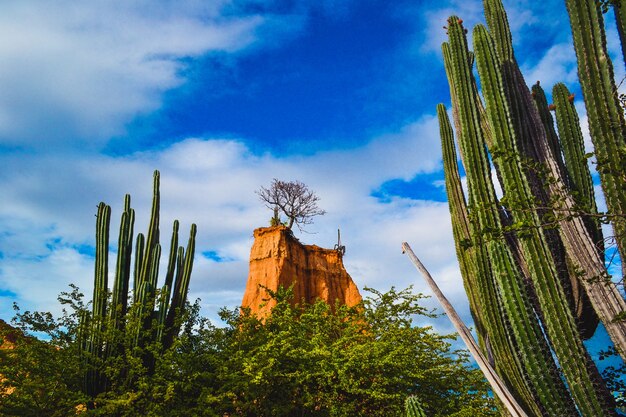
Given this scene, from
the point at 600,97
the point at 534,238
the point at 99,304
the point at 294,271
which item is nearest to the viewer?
the point at 600,97

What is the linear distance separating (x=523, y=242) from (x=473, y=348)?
1790mm

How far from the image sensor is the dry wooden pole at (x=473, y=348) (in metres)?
5.16

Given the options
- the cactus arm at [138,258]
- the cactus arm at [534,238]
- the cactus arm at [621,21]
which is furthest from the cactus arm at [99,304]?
A: the cactus arm at [621,21]

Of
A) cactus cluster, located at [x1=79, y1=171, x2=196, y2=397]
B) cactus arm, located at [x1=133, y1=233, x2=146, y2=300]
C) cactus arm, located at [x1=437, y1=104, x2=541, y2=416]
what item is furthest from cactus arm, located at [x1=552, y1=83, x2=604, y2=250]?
cactus arm, located at [x1=133, y1=233, x2=146, y2=300]

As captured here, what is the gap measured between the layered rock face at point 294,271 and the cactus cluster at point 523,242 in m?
13.7

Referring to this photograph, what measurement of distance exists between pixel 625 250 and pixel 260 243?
1851cm

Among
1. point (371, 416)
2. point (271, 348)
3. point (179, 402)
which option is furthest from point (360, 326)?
point (179, 402)

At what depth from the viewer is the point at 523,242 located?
20.6ft

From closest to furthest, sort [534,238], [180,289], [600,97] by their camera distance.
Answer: [600,97]
[534,238]
[180,289]

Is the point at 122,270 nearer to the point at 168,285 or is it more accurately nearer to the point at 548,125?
the point at 168,285

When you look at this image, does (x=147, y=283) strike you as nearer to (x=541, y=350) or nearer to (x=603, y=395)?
(x=541, y=350)

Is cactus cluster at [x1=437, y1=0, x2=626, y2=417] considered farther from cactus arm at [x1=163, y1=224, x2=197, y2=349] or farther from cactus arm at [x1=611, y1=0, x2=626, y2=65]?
cactus arm at [x1=163, y1=224, x2=197, y2=349]

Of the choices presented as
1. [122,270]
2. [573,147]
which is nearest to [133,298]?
[122,270]

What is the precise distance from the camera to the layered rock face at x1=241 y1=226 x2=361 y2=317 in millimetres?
21078
